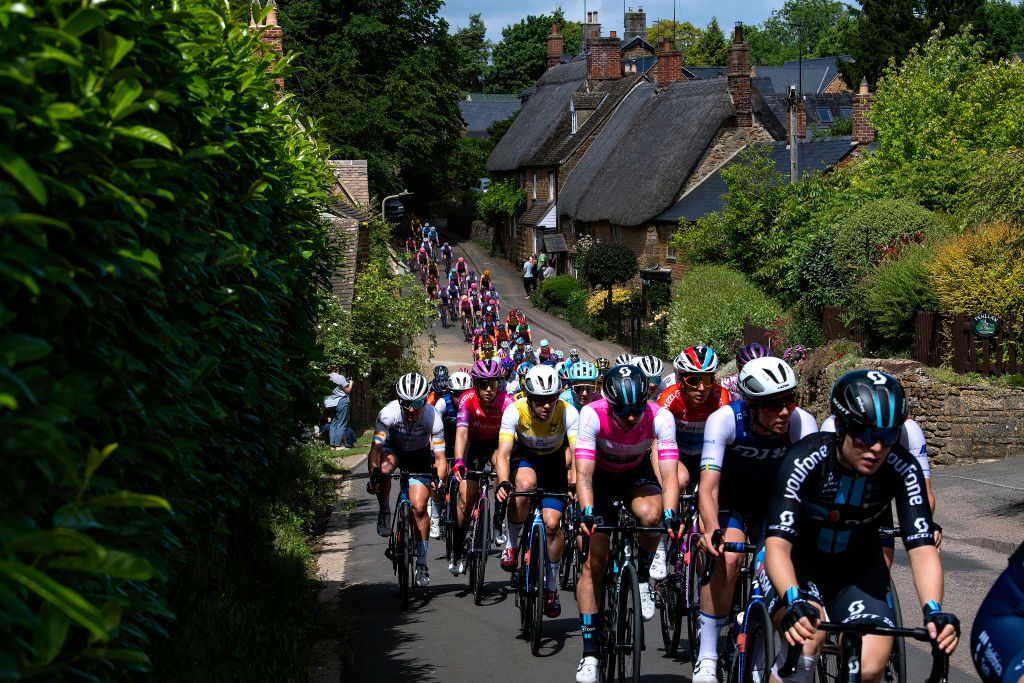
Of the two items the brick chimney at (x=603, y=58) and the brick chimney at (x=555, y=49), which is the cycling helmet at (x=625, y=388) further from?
the brick chimney at (x=555, y=49)

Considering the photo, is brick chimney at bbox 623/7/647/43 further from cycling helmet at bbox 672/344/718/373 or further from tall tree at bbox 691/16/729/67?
cycling helmet at bbox 672/344/718/373

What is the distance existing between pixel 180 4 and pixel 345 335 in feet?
74.6

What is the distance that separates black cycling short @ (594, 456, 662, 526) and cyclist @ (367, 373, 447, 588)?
8.75 ft

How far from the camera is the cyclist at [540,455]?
32.1 feet

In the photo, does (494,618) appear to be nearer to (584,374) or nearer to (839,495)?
(584,374)

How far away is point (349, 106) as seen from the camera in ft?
204

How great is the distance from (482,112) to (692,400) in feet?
340

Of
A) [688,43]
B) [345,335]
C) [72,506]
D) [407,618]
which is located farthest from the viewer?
[688,43]

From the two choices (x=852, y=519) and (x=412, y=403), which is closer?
(x=852, y=519)

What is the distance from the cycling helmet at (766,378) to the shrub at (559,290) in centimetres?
4983

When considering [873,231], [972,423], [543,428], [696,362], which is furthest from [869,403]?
[873,231]

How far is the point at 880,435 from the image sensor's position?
5.54 meters

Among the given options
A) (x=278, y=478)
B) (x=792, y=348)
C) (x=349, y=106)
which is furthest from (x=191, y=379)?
(x=349, y=106)

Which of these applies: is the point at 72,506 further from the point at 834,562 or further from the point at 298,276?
the point at 298,276
